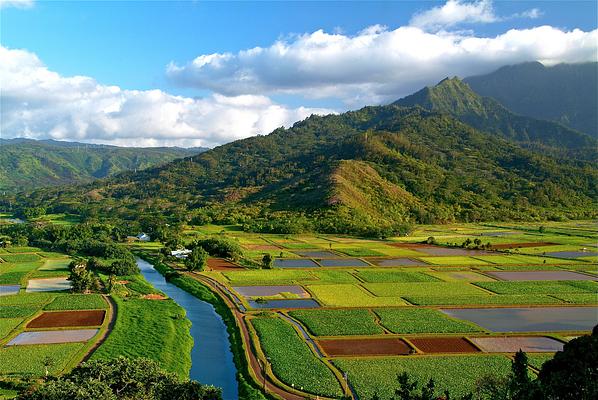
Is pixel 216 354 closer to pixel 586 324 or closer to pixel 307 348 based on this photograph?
pixel 307 348

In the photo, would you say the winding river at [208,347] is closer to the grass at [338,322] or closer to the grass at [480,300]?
the grass at [338,322]

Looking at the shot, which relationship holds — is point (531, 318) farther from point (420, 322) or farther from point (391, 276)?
point (391, 276)

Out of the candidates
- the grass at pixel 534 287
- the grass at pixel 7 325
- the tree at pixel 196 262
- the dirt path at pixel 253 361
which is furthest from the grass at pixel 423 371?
the tree at pixel 196 262

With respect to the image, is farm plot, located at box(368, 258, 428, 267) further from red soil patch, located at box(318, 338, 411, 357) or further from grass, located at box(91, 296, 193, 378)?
grass, located at box(91, 296, 193, 378)

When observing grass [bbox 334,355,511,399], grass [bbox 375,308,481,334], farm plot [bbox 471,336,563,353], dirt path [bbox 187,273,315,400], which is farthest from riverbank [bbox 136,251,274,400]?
farm plot [bbox 471,336,563,353]

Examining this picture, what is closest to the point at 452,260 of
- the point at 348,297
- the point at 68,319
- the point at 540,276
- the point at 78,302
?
the point at 540,276
